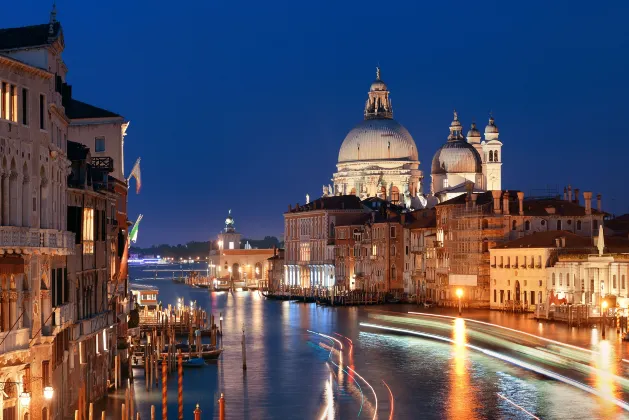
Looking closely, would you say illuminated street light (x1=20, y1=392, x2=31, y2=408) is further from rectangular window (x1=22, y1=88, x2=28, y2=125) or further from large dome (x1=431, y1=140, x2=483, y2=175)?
large dome (x1=431, y1=140, x2=483, y2=175)

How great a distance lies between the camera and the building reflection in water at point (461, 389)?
3101 centimetres

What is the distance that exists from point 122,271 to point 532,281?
3399 centimetres

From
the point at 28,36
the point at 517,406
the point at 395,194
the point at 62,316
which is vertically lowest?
the point at 517,406

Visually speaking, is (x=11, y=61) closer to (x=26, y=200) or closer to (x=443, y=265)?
(x=26, y=200)

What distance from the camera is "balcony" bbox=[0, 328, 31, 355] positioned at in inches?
746

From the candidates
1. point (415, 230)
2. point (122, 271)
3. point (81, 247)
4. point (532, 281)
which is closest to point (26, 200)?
point (81, 247)

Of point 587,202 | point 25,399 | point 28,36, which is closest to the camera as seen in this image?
point 25,399

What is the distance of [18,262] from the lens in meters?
19.0

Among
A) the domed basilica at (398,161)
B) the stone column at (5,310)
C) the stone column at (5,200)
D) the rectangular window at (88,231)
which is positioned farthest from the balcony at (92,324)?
the domed basilica at (398,161)

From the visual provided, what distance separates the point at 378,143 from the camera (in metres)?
125

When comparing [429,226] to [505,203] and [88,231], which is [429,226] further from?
[88,231]

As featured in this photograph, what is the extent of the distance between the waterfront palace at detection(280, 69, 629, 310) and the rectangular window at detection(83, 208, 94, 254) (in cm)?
3083

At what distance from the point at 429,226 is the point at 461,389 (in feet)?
159

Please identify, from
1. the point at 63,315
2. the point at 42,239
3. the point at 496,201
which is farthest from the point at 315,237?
the point at 42,239
